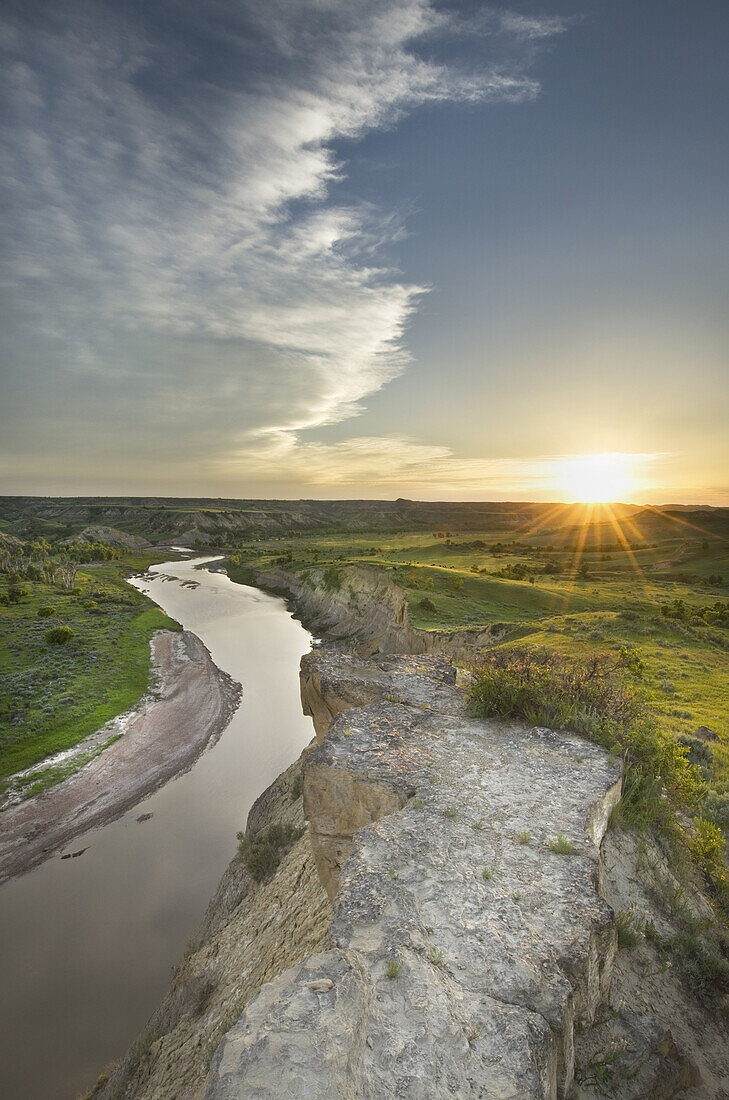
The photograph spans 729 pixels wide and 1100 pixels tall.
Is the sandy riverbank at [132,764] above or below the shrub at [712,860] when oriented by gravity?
below

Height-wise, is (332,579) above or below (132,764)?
above

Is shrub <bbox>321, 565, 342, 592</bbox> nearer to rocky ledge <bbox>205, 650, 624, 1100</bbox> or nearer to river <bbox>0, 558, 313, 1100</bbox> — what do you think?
river <bbox>0, 558, 313, 1100</bbox>

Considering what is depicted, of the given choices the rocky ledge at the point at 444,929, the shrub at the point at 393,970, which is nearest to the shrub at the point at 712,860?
the rocky ledge at the point at 444,929

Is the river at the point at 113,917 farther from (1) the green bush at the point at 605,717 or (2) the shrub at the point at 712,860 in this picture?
(2) the shrub at the point at 712,860

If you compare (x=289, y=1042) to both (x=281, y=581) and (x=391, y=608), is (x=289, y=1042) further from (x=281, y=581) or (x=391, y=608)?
(x=281, y=581)

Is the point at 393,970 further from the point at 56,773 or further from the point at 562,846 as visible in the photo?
the point at 56,773

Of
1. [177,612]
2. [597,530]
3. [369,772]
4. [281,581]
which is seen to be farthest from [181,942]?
[597,530]

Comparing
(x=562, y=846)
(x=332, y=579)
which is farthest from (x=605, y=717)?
(x=332, y=579)
